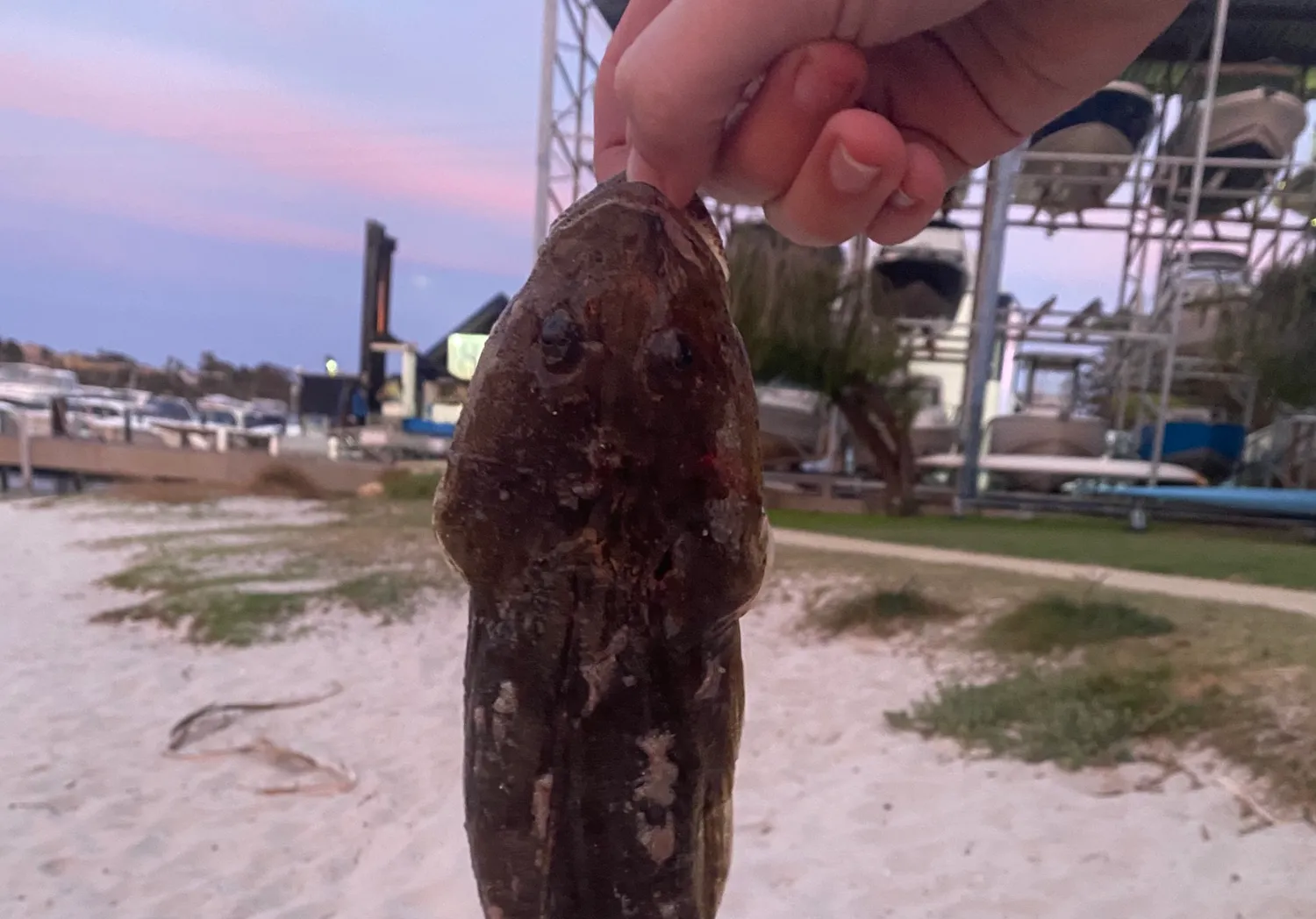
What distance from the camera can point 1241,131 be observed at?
7.56 metres

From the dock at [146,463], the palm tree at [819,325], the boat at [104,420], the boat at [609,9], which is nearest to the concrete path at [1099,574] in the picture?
the palm tree at [819,325]

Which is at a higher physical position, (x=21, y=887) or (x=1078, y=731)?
(x=1078, y=731)

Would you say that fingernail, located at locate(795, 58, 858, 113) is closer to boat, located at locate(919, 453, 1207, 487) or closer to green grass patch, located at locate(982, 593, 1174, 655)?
green grass patch, located at locate(982, 593, 1174, 655)

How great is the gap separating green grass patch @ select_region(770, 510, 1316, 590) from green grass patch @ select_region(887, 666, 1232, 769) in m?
2.16

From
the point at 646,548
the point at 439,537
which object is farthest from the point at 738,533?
the point at 439,537

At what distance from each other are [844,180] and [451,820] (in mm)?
3092

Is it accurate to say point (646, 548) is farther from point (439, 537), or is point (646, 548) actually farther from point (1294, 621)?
point (1294, 621)

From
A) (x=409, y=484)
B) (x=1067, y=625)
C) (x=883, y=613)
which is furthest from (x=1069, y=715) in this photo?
(x=409, y=484)

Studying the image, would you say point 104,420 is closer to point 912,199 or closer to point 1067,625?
point 1067,625

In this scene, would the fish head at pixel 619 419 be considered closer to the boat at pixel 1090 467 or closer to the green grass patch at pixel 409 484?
the boat at pixel 1090 467

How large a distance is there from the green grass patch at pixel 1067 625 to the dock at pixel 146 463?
9.39 metres

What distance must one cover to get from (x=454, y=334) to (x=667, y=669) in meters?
8.87

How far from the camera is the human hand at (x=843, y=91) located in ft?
2.80

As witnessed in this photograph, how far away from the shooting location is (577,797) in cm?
103
